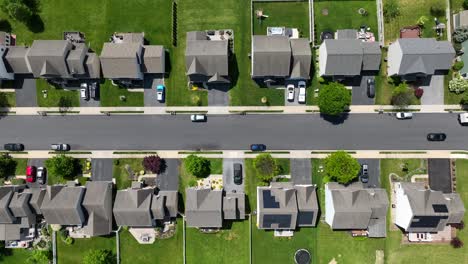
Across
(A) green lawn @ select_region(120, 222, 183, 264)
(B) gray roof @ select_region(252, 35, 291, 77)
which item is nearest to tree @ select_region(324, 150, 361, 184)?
(B) gray roof @ select_region(252, 35, 291, 77)

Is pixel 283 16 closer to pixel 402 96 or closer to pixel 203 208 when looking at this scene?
pixel 402 96

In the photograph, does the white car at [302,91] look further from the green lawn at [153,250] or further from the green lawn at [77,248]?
the green lawn at [77,248]

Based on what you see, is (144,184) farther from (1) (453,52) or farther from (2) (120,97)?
(1) (453,52)

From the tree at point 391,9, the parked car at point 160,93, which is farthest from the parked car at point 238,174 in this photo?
the tree at point 391,9

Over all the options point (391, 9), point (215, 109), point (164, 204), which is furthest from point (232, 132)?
point (391, 9)

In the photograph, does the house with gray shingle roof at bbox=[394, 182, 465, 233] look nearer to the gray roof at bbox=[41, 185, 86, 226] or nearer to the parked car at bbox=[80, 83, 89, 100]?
the gray roof at bbox=[41, 185, 86, 226]

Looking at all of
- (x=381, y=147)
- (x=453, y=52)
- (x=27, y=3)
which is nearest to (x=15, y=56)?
(x=27, y=3)
